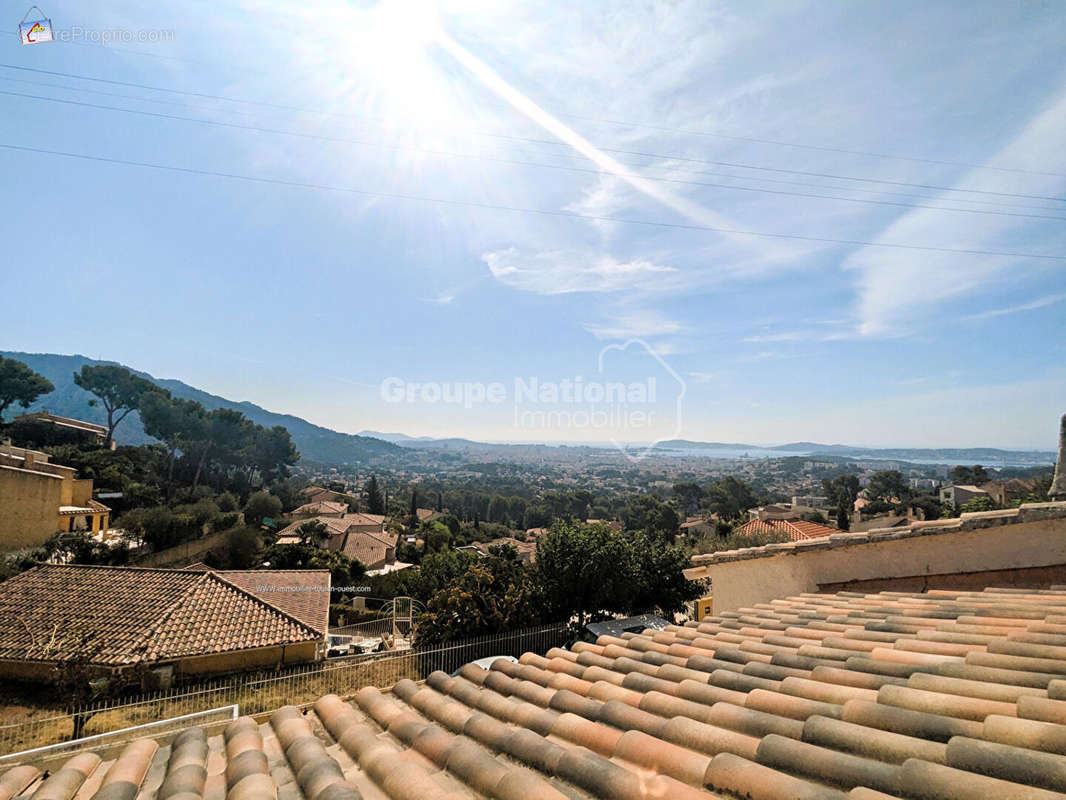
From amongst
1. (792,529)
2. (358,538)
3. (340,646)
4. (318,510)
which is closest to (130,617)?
(340,646)

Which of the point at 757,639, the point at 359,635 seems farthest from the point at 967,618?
the point at 359,635

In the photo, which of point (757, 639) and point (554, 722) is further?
point (757, 639)

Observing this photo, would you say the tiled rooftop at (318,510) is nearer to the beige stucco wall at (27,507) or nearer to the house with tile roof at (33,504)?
the house with tile roof at (33,504)

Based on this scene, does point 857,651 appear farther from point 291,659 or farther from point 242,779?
point 291,659

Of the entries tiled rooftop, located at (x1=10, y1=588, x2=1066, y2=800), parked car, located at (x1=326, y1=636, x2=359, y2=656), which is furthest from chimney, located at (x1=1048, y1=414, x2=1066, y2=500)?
parked car, located at (x1=326, y1=636, x2=359, y2=656)

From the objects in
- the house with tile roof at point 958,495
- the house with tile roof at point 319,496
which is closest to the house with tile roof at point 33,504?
the house with tile roof at point 319,496

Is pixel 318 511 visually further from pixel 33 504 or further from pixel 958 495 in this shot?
pixel 958 495
